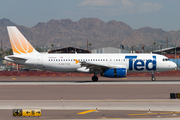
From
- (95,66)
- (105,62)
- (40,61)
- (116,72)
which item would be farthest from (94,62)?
(40,61)

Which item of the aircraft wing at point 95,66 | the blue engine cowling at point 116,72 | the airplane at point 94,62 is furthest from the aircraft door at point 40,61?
the blue engine cowling at point 116,72

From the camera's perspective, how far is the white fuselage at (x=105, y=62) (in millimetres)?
44625

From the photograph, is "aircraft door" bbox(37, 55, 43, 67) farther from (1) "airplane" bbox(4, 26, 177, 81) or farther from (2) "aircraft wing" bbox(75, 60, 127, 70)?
(2) "aircraft wing" bbox(75, 60, 127, 70)

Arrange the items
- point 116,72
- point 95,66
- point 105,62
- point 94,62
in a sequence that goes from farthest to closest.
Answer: point 94,62 → point 105,62 → point 95,66 → point 116,72

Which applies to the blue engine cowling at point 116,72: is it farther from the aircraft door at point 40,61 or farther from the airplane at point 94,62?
the aircraft door at point 40,61

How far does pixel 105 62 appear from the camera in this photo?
45188 mm

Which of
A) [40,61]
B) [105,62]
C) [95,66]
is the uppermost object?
[40,61]

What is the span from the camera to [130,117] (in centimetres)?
1730

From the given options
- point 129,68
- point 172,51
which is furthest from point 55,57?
point 172,51

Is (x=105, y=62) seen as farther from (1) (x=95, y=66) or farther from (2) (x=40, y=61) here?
(2) (x=40, y=61)

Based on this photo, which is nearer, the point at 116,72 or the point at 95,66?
the point at 116,72

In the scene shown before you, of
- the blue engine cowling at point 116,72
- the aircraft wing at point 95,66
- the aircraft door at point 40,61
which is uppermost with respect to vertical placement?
the aircraft door at point 40,61

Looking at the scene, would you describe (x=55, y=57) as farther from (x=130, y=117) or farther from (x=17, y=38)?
(x=130, y=117)

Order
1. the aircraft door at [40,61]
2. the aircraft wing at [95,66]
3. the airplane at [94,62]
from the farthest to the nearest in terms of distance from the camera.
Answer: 1. the aircraft door at [40,61]
2. the airplane at [94,62]
3. the aircraft wing at [95,66]
